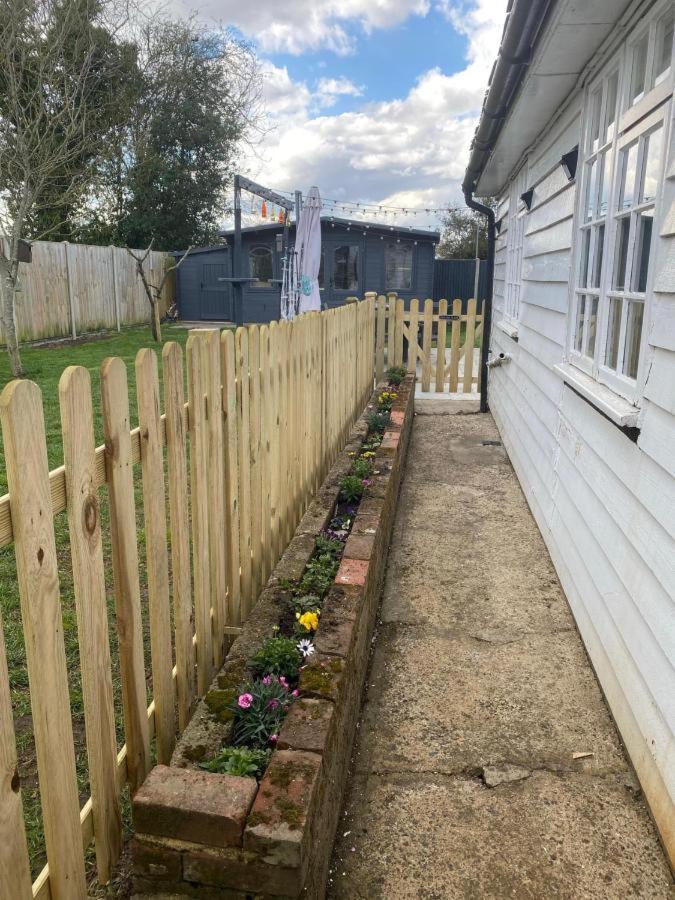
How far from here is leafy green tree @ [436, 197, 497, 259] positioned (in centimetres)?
3391

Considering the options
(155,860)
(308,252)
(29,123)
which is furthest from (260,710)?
(29,123)

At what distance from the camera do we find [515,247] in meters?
7.26

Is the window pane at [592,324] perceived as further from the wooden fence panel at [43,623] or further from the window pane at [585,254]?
the wooden fence panel at [43,623]

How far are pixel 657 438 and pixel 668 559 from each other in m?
0.42

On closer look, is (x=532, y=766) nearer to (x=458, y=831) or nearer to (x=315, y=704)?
(x=458, y=831)

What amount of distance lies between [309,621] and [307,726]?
638 mm

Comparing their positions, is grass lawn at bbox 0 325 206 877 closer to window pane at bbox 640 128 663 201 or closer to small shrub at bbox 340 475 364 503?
small shrub at bbox 340 475 364 503

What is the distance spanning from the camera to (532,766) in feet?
8.10

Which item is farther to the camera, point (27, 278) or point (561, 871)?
point (27, 278)

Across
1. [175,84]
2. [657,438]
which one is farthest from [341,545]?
[175,84]

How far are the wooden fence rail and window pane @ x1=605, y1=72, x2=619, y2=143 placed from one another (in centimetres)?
1214

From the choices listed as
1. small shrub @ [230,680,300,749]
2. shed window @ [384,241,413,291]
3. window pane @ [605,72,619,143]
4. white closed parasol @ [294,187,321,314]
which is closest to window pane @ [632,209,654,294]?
window pane @ [605,72,619,143]

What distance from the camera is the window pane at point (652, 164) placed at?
2.62 meters

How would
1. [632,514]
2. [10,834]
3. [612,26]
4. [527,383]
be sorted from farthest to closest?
[527,383]
[612,26]
[632,514]
[10,834]
